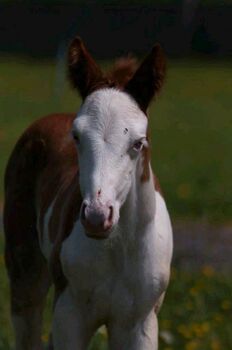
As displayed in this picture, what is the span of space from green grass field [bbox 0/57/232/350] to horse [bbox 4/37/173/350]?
0.71 meters

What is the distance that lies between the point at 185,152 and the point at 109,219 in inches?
534

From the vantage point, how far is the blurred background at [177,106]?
9.16m

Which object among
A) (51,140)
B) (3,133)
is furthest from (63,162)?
(3,133)

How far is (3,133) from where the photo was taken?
67.8 ft

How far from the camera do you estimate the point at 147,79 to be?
21.4 feet

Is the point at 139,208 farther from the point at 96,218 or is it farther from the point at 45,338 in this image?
the point at 45,338

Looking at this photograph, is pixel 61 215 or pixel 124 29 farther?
pixel 124 29

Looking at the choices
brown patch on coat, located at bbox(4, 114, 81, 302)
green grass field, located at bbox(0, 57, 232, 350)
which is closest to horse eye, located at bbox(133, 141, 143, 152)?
green grass field, located at bbox(0, 57, 232, 350)

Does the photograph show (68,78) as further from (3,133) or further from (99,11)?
(99,11)

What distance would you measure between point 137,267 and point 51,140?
1405 mm

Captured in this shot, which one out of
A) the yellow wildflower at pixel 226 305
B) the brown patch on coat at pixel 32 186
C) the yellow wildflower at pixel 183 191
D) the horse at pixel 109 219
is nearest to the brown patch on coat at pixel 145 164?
the horse at pixel 109 219

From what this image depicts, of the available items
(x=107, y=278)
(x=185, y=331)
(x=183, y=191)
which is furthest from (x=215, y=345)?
(x=183, y=191)

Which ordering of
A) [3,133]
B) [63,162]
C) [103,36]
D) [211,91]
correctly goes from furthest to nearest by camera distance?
[103,36] < [211,91] < [3,133] < [63,162]

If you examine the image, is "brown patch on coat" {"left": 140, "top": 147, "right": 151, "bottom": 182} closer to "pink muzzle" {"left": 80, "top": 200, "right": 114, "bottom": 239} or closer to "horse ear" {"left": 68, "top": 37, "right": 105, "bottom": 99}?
"horse ear" {"left": 68, "top": 37, "right": 105, "bottom": 99}
